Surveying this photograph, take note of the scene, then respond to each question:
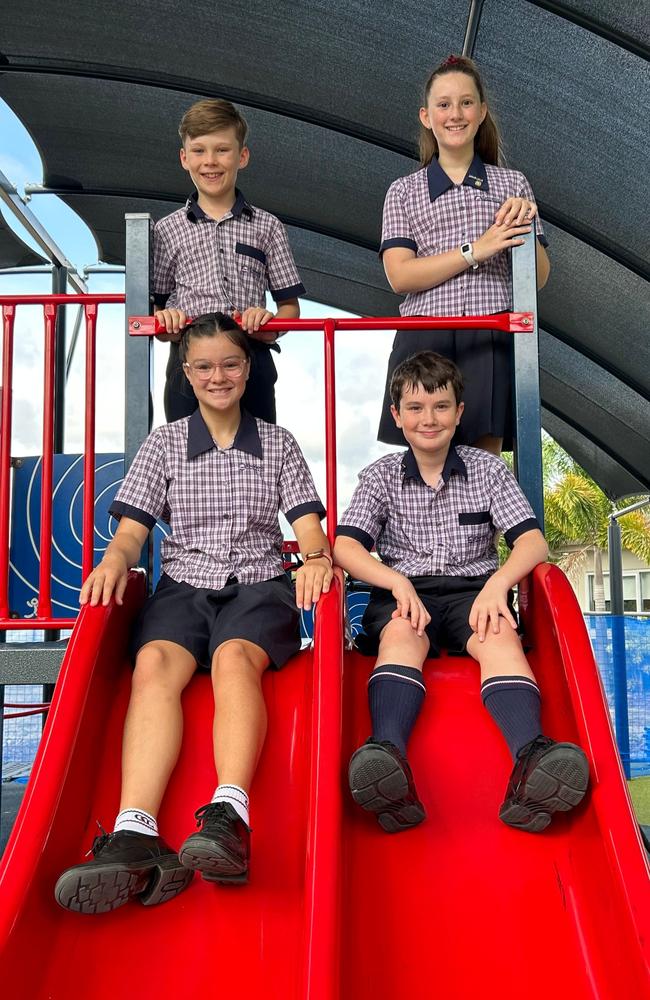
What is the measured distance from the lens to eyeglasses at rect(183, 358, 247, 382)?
109 inches

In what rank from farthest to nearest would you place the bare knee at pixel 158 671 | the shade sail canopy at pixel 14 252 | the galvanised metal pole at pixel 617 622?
the galvanised metal pole at pixel 617 622 < the shade sail canopy at pixel 14 252 < the bare knee at pixel 158 671

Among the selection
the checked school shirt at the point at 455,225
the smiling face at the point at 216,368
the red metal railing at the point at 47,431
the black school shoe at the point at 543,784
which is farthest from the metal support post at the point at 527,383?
the red metal railing at the point at 47,431

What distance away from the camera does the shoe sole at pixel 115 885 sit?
188cm

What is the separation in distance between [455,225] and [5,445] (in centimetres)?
173

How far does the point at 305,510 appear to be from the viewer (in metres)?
2.85

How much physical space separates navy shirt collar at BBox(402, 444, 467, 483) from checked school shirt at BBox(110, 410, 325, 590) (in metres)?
0.31

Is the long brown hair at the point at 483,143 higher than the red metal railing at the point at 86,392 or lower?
higher

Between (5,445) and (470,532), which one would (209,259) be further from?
(470,532)

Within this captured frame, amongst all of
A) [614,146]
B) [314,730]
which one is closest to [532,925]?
[314,730]

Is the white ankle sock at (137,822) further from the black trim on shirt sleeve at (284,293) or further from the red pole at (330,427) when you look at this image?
the black trim on shirt sleeve at (284,293)

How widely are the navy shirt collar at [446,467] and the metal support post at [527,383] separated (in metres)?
0.21

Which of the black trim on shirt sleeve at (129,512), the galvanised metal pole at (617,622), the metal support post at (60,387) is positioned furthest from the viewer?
the galvanised metal pole at (617,622)

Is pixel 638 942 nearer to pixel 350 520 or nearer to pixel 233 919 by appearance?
pixel 233 919

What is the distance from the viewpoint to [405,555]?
2.93 meters
